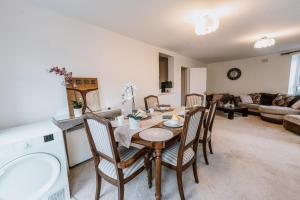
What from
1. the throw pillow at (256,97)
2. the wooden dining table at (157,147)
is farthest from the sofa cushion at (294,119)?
the wooden dining table at (157,147)

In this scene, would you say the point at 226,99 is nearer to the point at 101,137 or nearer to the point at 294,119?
the point at 294,119

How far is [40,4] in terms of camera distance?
5.70 feet

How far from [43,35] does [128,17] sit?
4.03ft

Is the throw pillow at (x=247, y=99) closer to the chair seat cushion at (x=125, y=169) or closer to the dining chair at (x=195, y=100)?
the dining chair at (x=195, y=100)

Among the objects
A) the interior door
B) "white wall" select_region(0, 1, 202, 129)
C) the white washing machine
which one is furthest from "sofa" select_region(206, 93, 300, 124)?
the white washing machine

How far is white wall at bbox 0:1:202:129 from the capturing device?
159 centimetres

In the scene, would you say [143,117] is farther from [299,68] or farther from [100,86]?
[299,68]

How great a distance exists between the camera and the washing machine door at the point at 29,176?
3.75ft

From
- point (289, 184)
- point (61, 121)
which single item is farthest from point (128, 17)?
point (289, 184)

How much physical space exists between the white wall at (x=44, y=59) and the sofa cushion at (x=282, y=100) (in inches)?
203

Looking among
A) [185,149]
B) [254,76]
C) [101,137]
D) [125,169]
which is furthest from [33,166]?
[254,76]

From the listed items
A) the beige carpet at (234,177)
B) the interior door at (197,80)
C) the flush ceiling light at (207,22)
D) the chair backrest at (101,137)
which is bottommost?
the beige carpet at (234,177)

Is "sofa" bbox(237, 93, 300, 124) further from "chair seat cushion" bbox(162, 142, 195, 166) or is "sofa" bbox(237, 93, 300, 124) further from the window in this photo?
"chair seat cushion" bbox(162, 142, 195, 166)

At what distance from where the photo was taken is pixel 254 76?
556 cm
